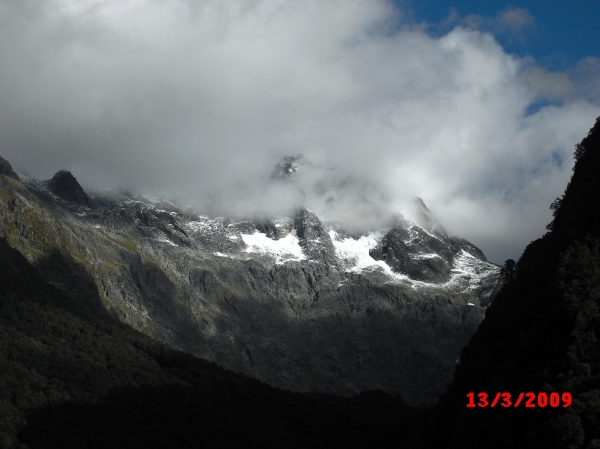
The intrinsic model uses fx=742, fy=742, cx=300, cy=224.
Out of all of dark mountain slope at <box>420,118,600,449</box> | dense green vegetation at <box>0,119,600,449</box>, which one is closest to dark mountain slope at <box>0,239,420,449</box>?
dense green vegetation at <box>0,119,600,449</box>

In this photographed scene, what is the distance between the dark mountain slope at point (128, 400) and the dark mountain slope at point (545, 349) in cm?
4236

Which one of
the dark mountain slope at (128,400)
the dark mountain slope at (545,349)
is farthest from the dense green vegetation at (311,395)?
the dark mountain slope at (128,400)

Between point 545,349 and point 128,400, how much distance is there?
301 ft

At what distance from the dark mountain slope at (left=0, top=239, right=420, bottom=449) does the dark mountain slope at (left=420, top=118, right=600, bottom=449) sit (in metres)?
42.4

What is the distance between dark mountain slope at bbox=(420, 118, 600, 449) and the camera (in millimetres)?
89250

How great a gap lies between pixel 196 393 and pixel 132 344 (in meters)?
29.2

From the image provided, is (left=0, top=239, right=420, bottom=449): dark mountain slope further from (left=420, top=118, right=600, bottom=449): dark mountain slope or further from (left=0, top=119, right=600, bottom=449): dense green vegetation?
(left=420, top=118, right=600, bottom=449): dark mountain slope

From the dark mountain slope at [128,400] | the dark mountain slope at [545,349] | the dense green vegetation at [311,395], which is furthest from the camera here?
the dark mountain slope at [128,400]

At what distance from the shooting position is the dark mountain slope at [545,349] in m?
89.2

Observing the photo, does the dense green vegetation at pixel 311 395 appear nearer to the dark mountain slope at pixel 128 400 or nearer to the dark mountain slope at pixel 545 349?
the dark mountain slope at pixel 545 349

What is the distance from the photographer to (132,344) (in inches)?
7456

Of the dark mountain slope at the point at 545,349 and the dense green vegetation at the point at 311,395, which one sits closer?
the dark mountain slope at the point at 545,349

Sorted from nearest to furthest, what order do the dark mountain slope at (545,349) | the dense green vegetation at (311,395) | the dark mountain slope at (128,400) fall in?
1. the dark mountain slope at (545,349)
2. the dense green vegetation at (311,395)
3. the dark mountain slope at (128,400)

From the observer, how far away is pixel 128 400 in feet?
508
